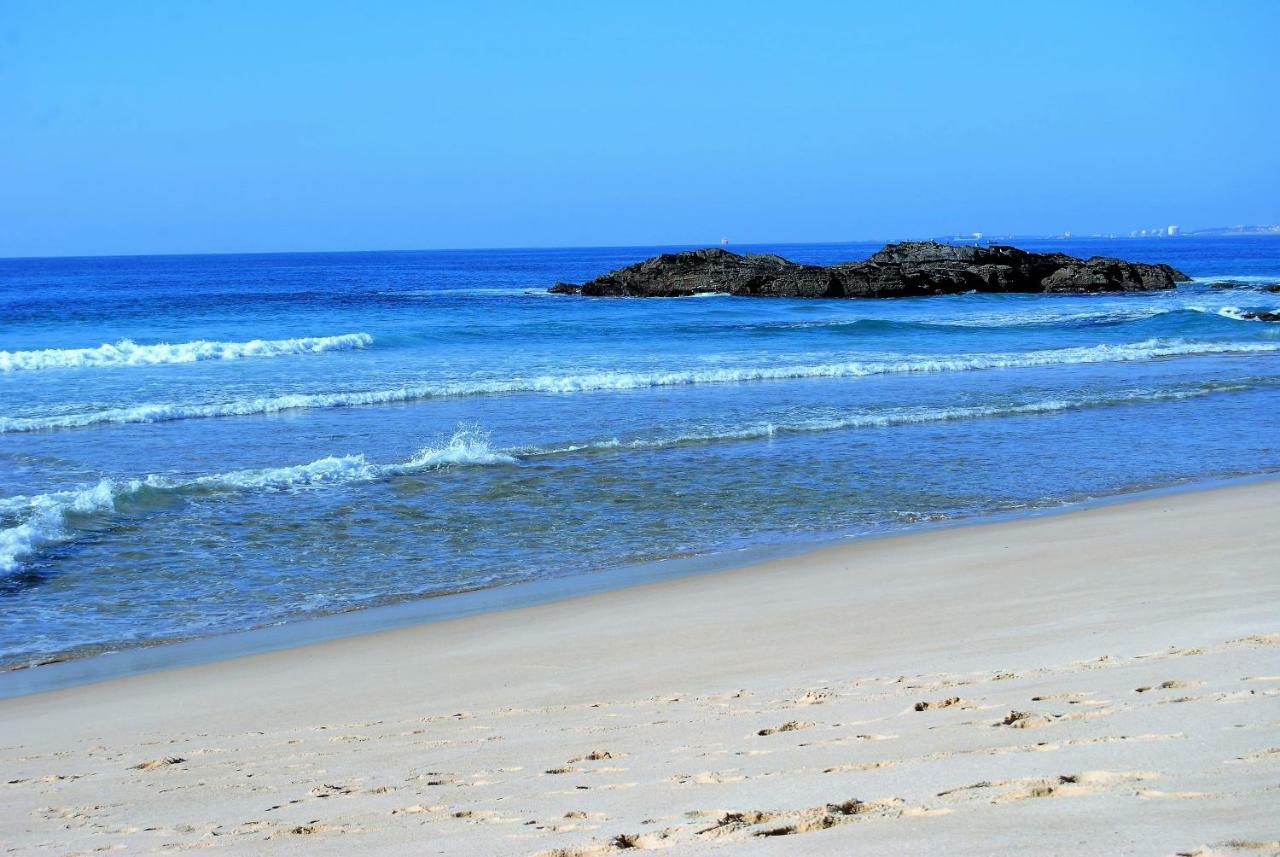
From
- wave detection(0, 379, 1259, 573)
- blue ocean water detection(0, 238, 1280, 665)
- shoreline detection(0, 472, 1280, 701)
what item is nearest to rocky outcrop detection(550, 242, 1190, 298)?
blue ocean water detection(0, 238, 1280, 665)

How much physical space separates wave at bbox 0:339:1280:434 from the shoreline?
12151mm

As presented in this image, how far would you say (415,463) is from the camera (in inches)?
544

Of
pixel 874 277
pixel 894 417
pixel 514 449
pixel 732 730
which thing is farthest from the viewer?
pixel 874 277

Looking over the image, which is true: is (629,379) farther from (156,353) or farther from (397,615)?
(397,615)

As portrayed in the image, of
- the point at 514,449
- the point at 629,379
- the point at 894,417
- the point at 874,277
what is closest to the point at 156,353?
the point at 629,379

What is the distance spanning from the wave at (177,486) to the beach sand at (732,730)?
14.1ft

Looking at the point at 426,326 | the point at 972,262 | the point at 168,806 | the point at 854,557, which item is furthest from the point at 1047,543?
the point at 972,262

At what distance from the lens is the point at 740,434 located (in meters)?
16.1

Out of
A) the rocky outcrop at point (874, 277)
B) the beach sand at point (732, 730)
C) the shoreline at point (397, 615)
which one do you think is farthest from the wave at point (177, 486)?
the rocky outcrop at point (874, 277)

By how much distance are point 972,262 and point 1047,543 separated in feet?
177

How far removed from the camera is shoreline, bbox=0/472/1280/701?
6852 mm

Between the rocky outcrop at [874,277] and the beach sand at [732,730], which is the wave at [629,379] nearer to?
the beach sand at [732,730]

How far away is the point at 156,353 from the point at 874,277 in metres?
36.7

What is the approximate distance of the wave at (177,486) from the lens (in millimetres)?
10062
